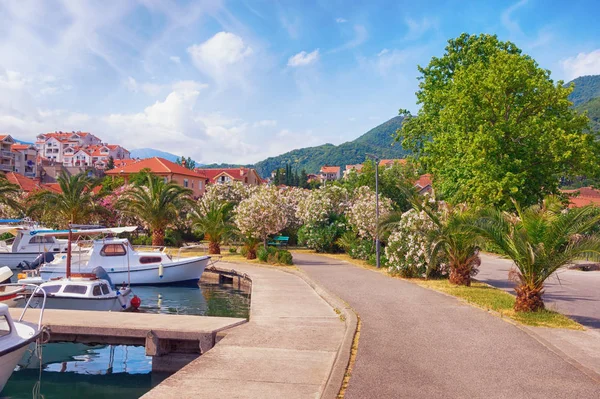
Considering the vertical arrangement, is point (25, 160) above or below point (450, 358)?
above

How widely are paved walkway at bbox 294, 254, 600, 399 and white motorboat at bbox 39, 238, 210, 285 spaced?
47.7 feet

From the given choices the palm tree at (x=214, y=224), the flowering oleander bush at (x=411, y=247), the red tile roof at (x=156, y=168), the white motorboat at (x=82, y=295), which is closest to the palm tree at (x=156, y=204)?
the palm tree at (x=214, y=224)

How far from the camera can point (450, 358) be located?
10.2 metres

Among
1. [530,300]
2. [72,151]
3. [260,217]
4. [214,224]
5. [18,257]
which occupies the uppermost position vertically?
[72,151]

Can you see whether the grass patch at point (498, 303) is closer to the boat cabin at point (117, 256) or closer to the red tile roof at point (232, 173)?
the boat cabin at point (117, 256)

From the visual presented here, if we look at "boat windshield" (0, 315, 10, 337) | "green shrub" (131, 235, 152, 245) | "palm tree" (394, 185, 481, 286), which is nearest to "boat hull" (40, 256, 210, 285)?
"palm tree" (394, 185, 481, 286)

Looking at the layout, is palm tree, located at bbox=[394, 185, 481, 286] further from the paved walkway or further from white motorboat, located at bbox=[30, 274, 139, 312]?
white motorboat, located at bbox=[30, 274, 139, 312]

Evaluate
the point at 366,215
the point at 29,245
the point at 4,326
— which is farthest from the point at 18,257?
the point at 4,326

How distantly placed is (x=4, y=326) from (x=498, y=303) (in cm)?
1329

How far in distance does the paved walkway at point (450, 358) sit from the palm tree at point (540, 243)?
1499 mm

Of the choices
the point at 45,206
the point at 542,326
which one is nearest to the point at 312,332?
the point at 542,326

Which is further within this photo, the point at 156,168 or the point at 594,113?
the point at 594,113

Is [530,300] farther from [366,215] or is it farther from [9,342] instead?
[366,215]

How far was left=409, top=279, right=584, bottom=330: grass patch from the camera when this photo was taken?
13711 millimetres
